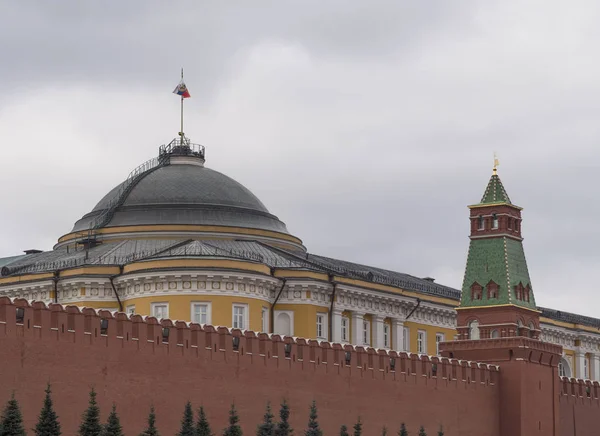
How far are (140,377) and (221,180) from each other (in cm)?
2780

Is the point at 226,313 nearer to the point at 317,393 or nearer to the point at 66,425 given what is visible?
the point at 317,393

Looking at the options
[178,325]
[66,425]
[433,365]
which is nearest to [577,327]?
[433,365]

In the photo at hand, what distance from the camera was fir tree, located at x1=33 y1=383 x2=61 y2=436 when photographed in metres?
47.4

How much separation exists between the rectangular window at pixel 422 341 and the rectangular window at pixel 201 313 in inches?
568

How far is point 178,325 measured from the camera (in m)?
55.7

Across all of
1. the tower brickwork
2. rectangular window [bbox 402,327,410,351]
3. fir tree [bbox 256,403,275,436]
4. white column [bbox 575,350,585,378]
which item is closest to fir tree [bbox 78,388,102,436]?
fir tree [bbox 256,403,275,436]

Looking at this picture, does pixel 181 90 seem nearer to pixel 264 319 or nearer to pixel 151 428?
pixel 264 319

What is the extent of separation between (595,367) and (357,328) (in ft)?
78.4

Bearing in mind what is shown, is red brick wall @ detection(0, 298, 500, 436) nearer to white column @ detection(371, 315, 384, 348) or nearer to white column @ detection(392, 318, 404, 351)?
white column @ detection(371, 315, 384, 348)

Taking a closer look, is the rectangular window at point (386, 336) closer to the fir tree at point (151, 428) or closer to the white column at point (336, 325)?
the white column at point (336, 325)

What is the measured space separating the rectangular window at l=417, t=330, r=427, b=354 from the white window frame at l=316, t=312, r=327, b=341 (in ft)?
25.6

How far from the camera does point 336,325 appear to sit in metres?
76.4

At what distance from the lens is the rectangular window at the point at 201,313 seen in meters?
71.5

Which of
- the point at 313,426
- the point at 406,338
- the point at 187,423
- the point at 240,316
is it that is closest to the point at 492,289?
the point at 240,316
